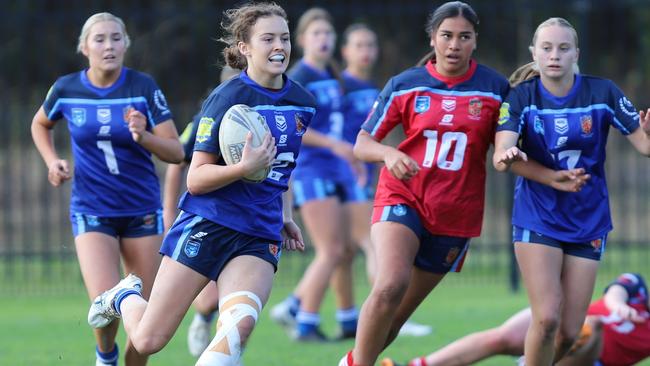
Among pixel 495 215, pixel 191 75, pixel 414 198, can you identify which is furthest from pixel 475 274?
pixel 414 198

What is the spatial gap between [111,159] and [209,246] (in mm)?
1487

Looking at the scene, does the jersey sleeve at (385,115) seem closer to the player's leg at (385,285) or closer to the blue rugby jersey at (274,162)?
the player's leg at (385,285)

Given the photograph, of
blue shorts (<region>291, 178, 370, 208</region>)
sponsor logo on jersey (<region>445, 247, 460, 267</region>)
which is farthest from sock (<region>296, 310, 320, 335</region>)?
sponsor logo on jersey (<region>445, 247, 460, 267</region>)

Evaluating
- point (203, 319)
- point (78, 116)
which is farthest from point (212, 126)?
point (203, 319)

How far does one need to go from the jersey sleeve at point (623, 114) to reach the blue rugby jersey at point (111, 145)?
8.15 ft

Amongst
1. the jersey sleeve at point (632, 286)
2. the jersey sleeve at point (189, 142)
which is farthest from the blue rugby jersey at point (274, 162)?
the jersey sleeve at point (632, 286)

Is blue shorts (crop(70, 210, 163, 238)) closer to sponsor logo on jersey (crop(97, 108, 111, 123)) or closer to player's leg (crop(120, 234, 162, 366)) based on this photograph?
player's leg (crop(120, 234, 162, 366))

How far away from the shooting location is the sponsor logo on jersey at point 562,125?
6234mm

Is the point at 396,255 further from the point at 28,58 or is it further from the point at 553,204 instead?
the point at 28,58

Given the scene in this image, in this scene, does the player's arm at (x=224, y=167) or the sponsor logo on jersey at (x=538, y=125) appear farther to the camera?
the sponsor logo on jersey at (x=538, y=125)

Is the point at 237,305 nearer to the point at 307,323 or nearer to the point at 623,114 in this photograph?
the point at 623,114

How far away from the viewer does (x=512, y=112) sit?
20.5 ft

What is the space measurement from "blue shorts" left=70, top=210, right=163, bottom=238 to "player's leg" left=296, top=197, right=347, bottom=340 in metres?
2.66

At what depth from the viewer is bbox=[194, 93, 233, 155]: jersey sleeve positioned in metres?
5.57
